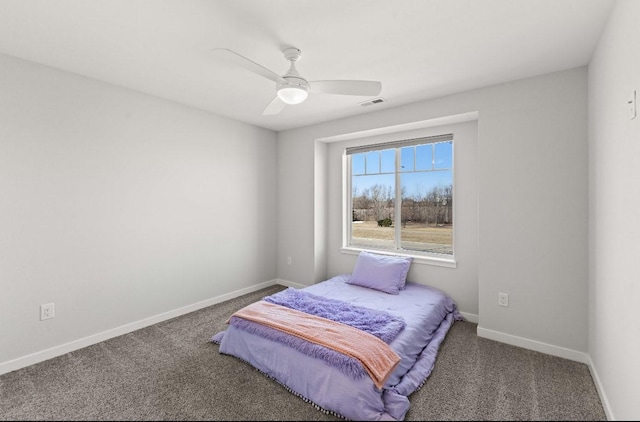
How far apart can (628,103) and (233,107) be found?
3157 mm

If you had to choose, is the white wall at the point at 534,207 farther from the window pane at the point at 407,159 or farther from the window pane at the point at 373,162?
the window pane at the point at 373,162

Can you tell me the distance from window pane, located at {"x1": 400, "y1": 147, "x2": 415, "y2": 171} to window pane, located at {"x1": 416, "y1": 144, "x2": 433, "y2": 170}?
7 centimetres

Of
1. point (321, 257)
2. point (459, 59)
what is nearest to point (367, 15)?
point (459, 59)

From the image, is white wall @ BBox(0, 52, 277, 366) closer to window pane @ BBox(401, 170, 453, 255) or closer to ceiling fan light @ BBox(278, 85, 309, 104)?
ceiling fan light @ BBox(278, 85, 309, 104)

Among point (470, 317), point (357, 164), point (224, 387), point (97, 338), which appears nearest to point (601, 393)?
point (470, 317)

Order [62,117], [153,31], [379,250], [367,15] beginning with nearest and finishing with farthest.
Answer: [367,15] → [153,31] → [62,117] → [379,250]

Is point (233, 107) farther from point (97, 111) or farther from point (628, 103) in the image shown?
point (628, 103)

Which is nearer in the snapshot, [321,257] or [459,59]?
[459,59]

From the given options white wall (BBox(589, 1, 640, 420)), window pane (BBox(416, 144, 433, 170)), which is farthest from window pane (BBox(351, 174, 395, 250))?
white wall (BBox(589, 1, 640, 420))

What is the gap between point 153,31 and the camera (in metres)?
1.90

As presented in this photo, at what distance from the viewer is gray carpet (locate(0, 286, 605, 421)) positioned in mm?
1598

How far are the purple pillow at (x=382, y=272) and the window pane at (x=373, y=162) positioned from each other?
1124 mm

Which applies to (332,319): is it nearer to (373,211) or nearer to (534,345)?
(534,345)

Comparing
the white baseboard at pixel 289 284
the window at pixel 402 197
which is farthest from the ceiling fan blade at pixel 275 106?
the white baseboard at pixel 289 284
